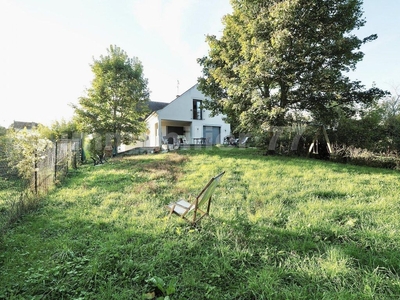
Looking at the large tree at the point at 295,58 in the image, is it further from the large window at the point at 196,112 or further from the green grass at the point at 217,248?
the large window at the point at 196,112

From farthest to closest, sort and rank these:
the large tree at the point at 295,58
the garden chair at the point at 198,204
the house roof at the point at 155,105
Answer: the house roof at the point at 155,105, the large tree at the point at 295,58, the garden chair at the point at 198,204

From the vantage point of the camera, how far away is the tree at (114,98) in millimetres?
13689

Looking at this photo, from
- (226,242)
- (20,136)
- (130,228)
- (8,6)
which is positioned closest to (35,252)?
(130,228)

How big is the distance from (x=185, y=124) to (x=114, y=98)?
26.4 feet

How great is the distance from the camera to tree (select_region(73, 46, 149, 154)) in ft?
44.9

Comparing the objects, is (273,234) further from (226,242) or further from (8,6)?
(8,6)

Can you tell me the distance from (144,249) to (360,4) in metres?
13.4

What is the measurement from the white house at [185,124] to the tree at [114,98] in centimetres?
334

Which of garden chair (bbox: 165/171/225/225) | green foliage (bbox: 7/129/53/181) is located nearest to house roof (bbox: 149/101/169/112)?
green foliage (bbox: 7/129/53/181)

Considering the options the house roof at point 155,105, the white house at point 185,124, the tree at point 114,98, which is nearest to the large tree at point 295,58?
the tree at point 114,98

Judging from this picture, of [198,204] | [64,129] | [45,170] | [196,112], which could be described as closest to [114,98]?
[64,129]

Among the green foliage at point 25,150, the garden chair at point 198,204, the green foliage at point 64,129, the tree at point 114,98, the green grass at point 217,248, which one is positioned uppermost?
the tree at point 114,98

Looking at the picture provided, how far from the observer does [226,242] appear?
2.92 m

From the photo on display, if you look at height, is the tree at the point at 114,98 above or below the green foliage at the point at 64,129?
above
